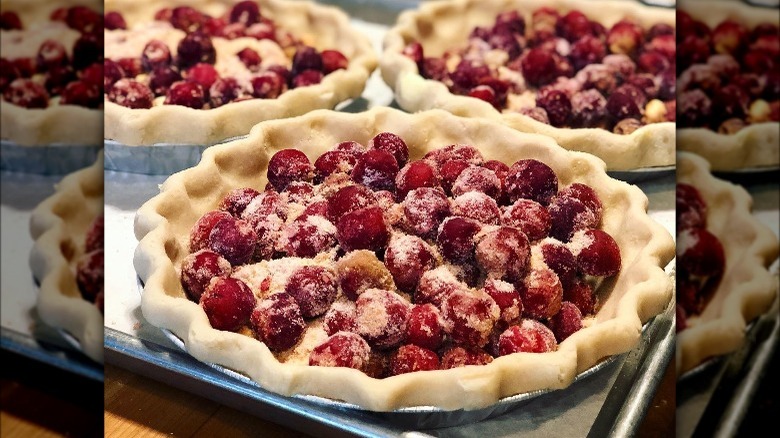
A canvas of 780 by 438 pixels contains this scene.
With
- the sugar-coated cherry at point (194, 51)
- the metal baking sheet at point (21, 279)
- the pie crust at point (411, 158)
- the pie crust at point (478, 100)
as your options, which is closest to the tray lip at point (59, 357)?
the metal baking sheet at point (21, 279)

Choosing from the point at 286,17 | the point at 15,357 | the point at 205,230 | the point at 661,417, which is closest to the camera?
the point at 15,357

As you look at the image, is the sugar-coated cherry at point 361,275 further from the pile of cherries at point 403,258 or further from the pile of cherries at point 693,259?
the pile of cherries at point 693,259

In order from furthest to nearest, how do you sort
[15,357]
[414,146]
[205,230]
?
[414,146] < [205,230] < [15,357]

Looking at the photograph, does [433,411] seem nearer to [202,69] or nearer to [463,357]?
[463,357]

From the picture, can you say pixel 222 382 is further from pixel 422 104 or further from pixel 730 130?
pixel 422 104

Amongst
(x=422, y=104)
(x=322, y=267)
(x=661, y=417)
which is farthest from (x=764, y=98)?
(x=422, y=104)

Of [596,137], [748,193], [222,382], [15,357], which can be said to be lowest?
[222,382]

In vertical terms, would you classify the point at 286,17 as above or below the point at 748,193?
below

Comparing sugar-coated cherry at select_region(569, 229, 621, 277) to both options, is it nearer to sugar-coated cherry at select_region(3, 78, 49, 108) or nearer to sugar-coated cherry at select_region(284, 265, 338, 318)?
sugar-coated cherry at select_region(284, 265, 338, 318)
